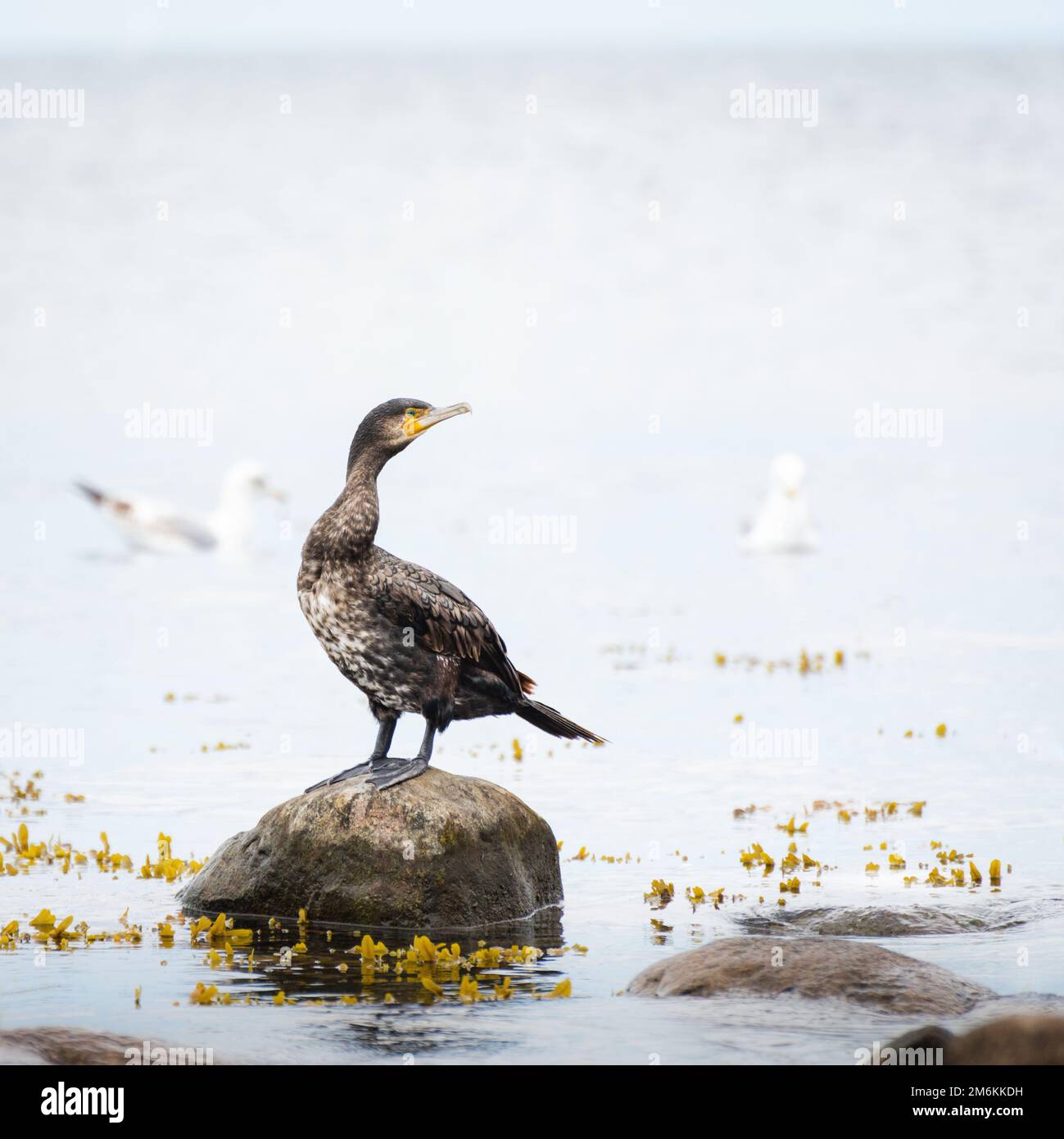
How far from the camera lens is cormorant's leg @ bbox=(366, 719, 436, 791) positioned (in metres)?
11.3

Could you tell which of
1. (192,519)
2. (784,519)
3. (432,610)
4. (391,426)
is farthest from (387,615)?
(784,519)

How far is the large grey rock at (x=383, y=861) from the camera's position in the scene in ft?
36.4

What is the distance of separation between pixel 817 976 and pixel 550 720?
3.17 m

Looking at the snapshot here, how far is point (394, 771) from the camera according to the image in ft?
37.6

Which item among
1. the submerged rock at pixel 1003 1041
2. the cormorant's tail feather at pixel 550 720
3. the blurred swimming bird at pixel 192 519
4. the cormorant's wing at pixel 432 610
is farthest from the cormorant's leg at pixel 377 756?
the blurred swimming bird at pixel 192 519

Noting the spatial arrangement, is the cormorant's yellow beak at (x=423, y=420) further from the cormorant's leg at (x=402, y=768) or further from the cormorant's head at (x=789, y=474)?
the cormorant's head at (x=789, y=474)

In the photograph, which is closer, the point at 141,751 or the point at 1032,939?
the point at 1032,939

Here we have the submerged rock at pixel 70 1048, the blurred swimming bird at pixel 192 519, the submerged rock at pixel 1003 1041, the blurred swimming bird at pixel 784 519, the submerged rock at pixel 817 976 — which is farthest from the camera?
the blurred swimming bird at pixel 784 519

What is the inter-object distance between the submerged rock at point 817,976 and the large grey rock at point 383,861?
1638mm

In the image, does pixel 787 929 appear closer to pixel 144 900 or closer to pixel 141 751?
pixel 144 900

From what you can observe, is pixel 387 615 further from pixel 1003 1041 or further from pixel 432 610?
pixel 1003 1041
